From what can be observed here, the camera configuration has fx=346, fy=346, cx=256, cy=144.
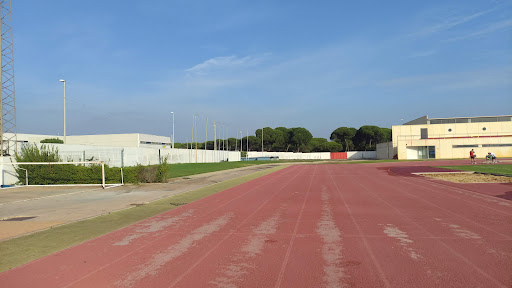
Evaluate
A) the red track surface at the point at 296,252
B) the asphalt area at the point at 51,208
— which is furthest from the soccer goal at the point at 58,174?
the red track surface at the point at 296,252

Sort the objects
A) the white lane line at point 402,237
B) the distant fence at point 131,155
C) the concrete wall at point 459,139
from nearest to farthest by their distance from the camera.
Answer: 1. the white lane line at point 402,237
2. the distant fence at point 131,155
3. the concrete wall at point 459,139

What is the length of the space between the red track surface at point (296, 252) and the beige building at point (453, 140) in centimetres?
6260

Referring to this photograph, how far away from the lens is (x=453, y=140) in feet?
218

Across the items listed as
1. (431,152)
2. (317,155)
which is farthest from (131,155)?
(317,155)

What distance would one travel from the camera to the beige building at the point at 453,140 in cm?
6488

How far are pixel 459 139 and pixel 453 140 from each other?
40.3 inches

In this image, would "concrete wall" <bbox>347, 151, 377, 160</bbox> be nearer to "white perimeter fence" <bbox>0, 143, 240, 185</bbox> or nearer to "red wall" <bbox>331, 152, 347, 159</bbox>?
"red wall" <bbox>331, 152, 347, 159</bbox>

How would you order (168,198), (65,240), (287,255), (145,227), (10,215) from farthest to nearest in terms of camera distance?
(168,198)
(10,215)
(145,227)
(65,240)
(287,255)

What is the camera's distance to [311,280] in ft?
16.8

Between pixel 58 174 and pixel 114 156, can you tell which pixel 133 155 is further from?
pixel 58 174

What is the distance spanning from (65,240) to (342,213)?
7.68m

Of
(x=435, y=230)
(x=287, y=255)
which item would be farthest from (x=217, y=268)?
(x=435, y=230)

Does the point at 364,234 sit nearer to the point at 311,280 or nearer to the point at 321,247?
the point at 321,247

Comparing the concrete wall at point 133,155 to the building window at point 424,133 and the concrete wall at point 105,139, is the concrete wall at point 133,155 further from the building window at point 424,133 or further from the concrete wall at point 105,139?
the building window at point 424,133
